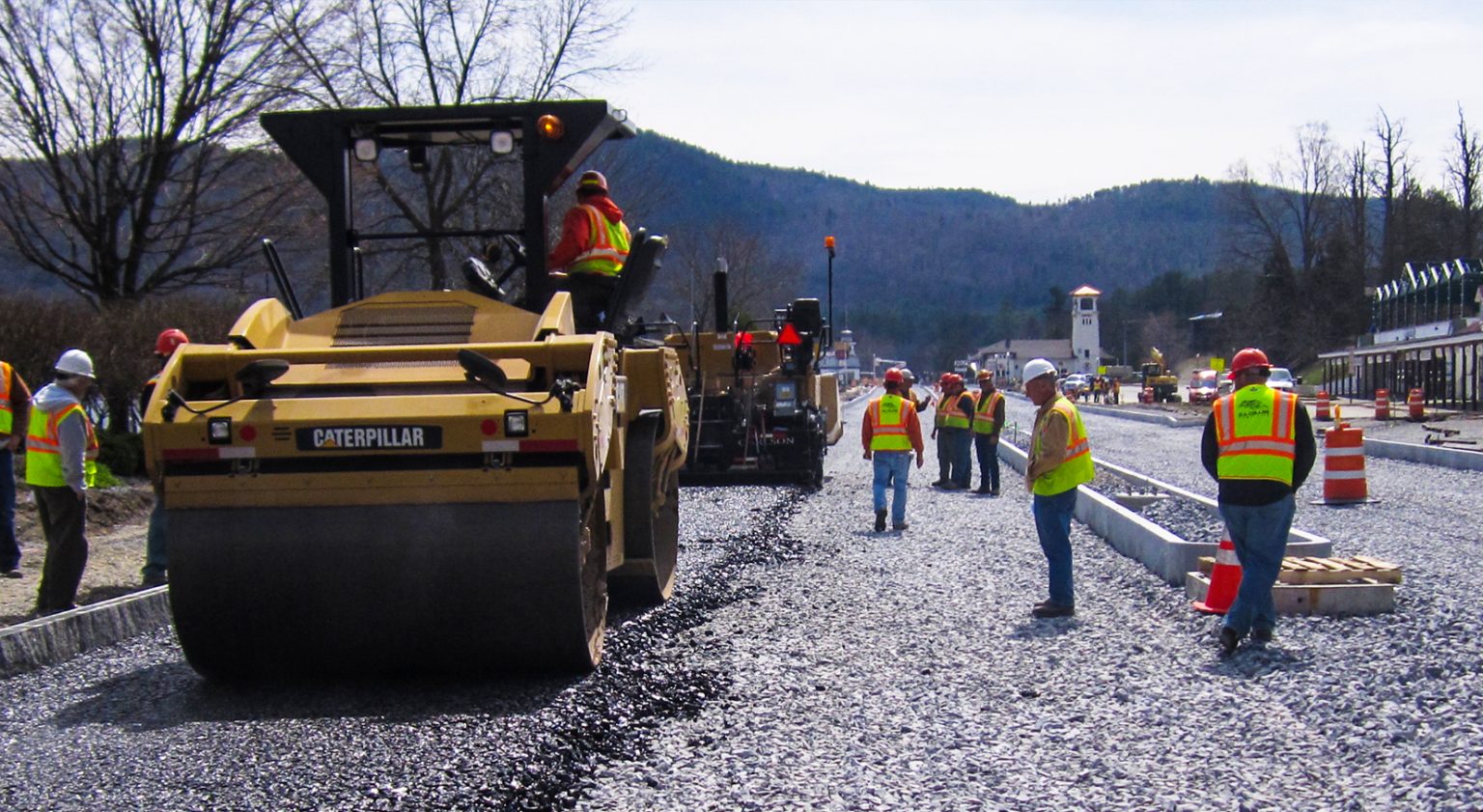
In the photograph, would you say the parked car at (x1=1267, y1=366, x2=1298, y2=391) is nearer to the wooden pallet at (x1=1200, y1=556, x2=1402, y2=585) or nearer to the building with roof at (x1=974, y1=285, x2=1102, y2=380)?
the wooden pallet at (x1=1200, y1=556, x2=1402, y2=585)

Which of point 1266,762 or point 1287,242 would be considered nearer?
point 1266,762

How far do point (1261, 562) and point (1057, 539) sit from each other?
60.2 inches

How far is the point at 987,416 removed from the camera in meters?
18.0

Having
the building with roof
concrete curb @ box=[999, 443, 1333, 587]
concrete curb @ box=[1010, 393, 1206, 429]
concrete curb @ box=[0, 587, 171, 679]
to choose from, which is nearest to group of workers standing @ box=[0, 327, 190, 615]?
concrete curb @ box=[0, 587, 171, 679]

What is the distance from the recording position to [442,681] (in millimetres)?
6504

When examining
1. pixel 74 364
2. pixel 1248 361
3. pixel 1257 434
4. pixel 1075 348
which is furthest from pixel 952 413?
pixel 1075 348

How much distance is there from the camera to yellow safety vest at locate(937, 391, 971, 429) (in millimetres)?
18438

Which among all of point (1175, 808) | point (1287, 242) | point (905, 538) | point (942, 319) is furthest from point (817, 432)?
point (942, 319)

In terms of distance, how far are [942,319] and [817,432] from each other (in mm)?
183187

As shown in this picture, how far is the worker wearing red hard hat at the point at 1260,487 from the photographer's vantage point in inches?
289

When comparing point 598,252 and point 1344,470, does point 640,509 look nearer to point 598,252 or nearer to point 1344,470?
point 598,252

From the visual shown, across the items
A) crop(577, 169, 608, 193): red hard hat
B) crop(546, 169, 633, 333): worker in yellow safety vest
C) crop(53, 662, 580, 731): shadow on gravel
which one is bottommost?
crop(53, 662, 580, 731): shadow on gravel

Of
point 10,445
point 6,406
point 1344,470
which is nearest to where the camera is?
point 6,406

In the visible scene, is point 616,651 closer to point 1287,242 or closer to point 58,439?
point 58,439
